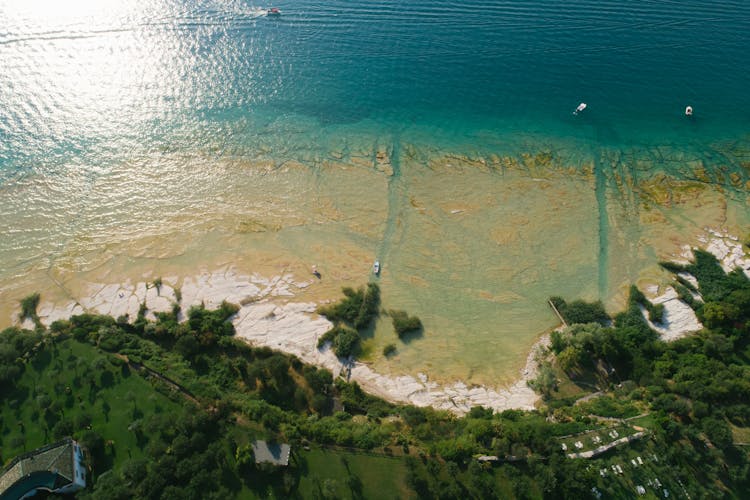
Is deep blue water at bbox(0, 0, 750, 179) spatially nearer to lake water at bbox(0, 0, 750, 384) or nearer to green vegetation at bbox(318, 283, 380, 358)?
lake water at bbox(0, 0, 750, 384)

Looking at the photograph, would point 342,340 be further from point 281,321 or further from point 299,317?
point 281,321

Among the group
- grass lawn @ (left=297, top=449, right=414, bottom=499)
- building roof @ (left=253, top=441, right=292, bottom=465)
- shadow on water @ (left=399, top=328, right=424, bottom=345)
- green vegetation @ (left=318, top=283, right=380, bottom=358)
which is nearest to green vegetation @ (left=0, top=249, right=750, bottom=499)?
grass lawn @ (left=297, top=449, right=414, bottom=499)

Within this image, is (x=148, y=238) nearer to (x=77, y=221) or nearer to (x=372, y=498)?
(x=77, y=221)

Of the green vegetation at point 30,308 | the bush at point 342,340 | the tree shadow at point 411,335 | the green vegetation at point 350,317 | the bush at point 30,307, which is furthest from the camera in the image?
the bush at point 30,307

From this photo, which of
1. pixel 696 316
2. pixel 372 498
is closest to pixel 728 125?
pixel 696 316

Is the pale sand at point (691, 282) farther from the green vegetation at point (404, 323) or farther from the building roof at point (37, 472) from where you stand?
the building roof at point (37, 472)

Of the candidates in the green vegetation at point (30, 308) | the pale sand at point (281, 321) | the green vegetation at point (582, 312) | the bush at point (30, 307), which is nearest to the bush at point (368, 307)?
the pale sand at point (281, 321)
